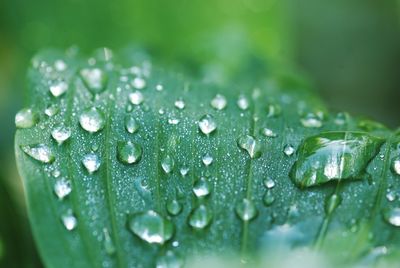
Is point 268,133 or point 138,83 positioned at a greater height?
point 138,83

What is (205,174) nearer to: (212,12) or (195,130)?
(195,130)

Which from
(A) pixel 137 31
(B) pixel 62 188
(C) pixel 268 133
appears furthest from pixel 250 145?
(A) pixel 137 31

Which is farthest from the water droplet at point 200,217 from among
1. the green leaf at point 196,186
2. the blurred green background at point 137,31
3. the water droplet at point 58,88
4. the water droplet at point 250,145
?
the blurred green background at point 137,31

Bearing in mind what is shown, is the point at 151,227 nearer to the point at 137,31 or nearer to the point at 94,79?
the point at 94,79

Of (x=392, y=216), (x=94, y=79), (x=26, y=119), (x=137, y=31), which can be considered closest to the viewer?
(x=392, y=216)

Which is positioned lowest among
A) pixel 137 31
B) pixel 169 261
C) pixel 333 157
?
pixel 169 261

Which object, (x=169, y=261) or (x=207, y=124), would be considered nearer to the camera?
(x=169, y=261)

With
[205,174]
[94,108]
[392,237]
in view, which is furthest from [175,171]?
[392,237]

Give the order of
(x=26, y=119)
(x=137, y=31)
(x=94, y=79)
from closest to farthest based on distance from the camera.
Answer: (x=26, y=119)
(x=94, y=79)
(x=137, y=31)
